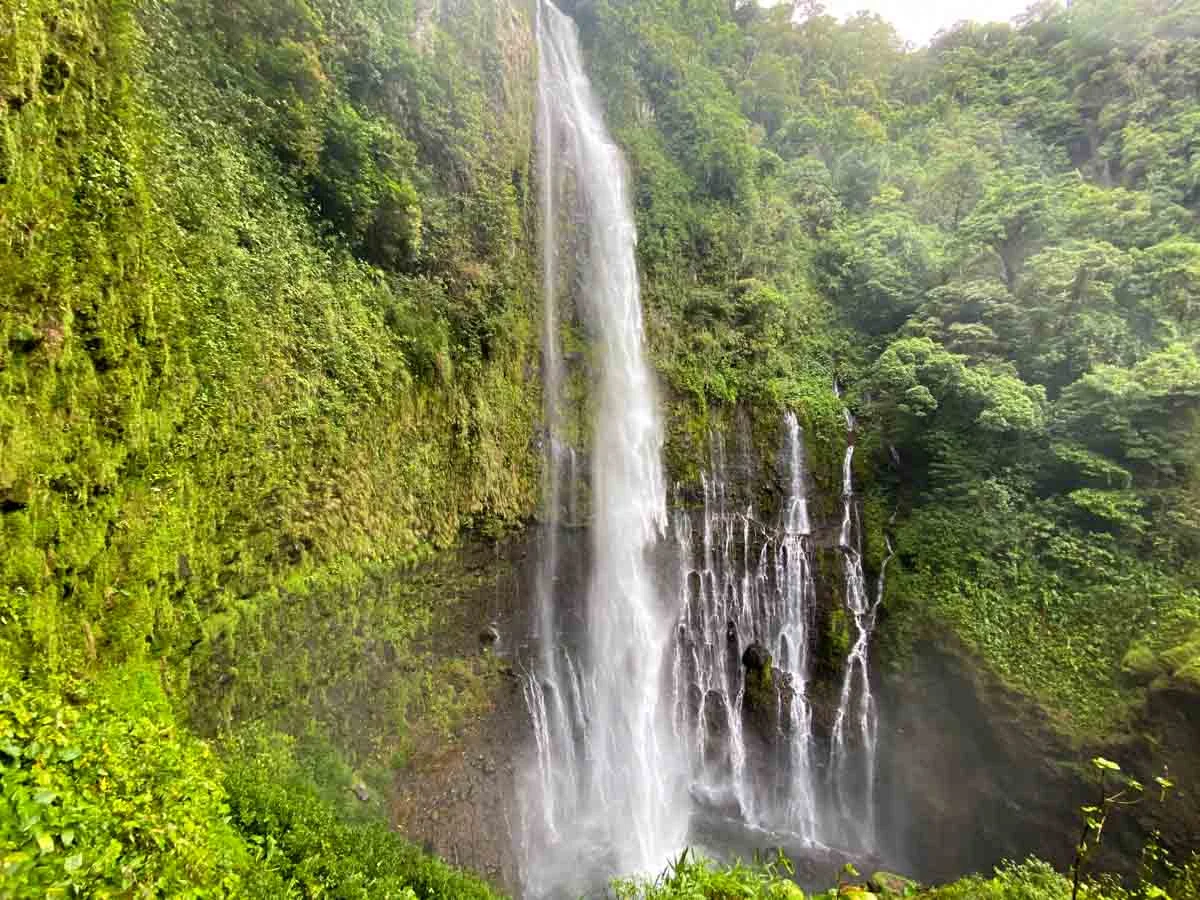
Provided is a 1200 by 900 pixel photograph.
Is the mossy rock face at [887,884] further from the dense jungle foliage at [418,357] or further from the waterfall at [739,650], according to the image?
the waterfall at [739,650]

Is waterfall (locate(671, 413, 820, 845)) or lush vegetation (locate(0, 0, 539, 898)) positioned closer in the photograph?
lush vegetation (locate(0, 0, 539, 898))

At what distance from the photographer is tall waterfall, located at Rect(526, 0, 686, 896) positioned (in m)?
10.5

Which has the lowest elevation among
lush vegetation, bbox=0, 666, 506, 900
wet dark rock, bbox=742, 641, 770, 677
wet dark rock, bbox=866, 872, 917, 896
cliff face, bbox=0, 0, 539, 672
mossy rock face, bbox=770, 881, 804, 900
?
wet dark rock, bbox=866, 872, 917, 896

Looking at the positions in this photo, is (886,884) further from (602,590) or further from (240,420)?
(240,420)

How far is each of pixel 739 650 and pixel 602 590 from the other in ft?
13.6

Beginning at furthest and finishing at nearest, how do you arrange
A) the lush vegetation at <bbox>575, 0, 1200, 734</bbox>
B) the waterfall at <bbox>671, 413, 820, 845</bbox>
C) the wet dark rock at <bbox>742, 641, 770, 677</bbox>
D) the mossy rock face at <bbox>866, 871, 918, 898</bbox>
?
1. the wet dark rock at <bbox>742, 641, 770, 677</bbox>
2. the waterfall at <bbox>671, 413, 820, 845</bbox>
3. the lush vegetation at <bbox>575, 0, 1200, 734</bbox>
4. the mossy rock face at <bbox>866, 871, 918, 898</bbox>

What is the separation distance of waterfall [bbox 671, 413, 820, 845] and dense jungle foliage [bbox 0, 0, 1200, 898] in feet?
7.47

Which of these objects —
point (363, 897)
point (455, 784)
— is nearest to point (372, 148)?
point (363, 897)

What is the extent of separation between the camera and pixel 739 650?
44.3ft

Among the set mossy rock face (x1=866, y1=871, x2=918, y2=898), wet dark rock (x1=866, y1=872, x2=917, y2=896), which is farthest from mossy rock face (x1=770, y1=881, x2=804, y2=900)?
wet dark rock (x1=866, y1=872, x2=917, y2=896)

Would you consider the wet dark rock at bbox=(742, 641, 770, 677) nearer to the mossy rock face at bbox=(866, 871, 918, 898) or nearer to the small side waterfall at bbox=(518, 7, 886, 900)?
the small side waterfall at bbox=(518, 7, 886, 900)

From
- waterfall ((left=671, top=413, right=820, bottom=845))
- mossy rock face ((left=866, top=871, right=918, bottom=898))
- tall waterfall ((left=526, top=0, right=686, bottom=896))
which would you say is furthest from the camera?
waterfall ((left=671, top=413, right=820, bottom=845))

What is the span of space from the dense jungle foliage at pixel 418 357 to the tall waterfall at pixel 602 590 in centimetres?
92

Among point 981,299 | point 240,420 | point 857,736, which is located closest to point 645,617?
point 857,736
